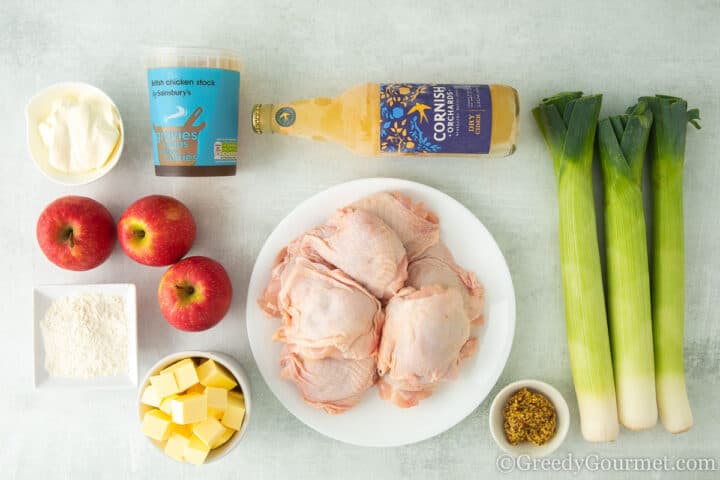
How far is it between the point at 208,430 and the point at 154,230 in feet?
1.34

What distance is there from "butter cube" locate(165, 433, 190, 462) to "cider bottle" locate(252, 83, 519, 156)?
0.64 metres

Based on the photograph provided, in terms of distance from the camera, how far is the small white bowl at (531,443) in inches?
43.5

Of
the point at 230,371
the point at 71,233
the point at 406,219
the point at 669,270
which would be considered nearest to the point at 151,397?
the point at 230,371

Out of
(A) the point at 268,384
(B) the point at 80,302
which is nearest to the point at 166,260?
(B) the point at 80,302

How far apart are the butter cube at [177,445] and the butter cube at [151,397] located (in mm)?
73

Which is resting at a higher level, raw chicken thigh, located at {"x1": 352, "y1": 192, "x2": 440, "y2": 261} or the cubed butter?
raw chicken thigh, located at {"x1": 352, "y1": 192, "x2": 440, "y2": 261}

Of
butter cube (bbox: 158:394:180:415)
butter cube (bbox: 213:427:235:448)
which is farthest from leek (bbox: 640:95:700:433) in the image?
butter cube (bbox: 158:394:180:415)

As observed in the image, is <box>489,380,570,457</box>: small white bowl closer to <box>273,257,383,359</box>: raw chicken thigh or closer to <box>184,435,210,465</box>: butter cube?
<box>273,257,383,359</box>: raw chicken thigh

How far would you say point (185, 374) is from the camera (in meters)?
1.03

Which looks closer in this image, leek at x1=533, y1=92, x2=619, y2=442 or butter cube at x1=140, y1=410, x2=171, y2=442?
butter cube at x1=140, y1=410, x2=171, y2=442

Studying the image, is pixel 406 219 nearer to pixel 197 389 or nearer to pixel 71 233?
pixel 197 389

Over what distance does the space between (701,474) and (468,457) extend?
54 cm

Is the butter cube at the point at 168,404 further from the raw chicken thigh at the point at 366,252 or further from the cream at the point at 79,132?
the cream at the point at 79,132

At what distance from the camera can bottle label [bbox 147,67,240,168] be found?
40.8 inches
